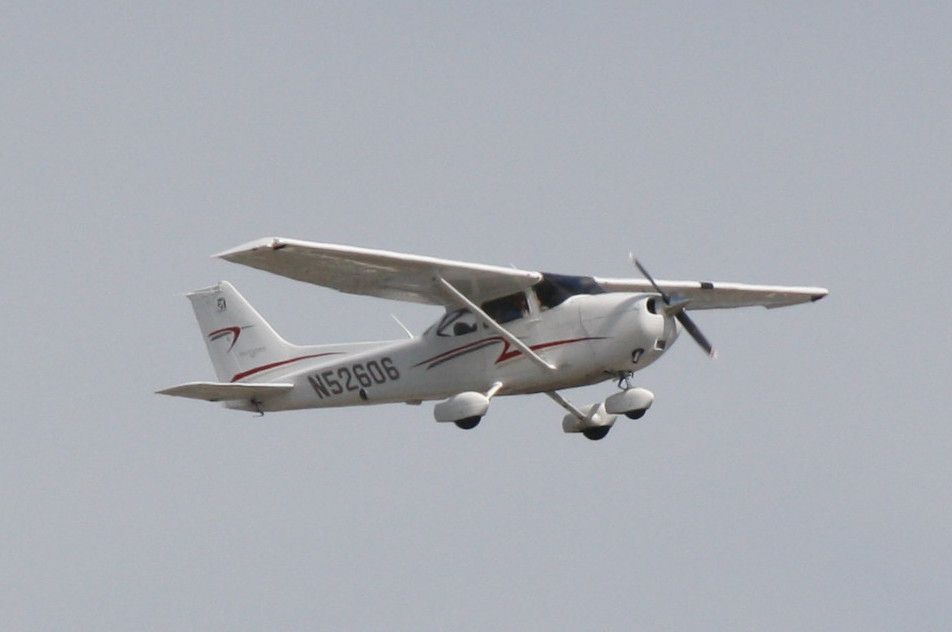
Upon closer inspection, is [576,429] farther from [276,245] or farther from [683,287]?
[276,245]

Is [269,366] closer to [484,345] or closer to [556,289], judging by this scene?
[484,345]

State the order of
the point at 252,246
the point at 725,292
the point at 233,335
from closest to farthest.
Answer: the point at 252,246 < the point at 725,292 < the point at 233,335

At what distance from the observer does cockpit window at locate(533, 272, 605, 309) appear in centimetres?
2389

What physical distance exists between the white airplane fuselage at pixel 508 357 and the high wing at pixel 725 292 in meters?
1.58

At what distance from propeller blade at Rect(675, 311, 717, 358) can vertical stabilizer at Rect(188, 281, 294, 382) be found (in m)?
5.90

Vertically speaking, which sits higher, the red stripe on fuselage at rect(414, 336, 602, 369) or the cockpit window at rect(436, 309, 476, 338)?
the cockpit window at rect(436, 309, 476, 338)

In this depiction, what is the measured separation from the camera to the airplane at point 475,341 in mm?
23078

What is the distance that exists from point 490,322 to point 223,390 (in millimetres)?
3874

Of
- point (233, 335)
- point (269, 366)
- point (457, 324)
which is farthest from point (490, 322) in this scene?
point (233, 335)

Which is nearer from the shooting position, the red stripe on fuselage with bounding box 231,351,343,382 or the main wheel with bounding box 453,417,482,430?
the main wheel with bounding box 453,417,482,430

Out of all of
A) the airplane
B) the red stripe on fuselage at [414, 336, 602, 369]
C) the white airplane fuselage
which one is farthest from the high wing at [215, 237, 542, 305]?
the red stripe on fuselage at [414, 336, 602, 369]

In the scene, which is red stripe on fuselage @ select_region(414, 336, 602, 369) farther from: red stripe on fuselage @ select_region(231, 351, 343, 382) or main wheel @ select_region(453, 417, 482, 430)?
red stripe on fuselage @ select_region(231, 351, 343, 382)

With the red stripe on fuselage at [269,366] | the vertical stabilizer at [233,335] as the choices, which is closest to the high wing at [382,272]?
the red stripe on fuselage at [269,366]

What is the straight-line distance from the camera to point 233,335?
2745 centimetres
